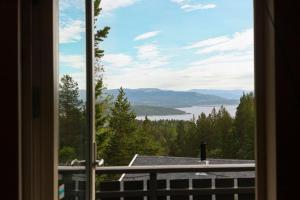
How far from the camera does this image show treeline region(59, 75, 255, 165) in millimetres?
4656

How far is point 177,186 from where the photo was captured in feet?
10.1

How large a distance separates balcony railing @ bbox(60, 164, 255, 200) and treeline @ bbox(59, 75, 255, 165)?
1091mm

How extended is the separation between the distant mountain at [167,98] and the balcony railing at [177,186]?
1.51m

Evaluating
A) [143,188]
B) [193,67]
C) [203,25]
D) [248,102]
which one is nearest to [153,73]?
[193,67]

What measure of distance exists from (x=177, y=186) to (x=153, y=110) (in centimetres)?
197

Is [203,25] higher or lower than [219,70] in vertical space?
higher

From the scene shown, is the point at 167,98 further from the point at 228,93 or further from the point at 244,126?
the point at 244,126

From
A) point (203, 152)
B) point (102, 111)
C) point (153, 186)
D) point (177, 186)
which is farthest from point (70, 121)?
point (102, 111)
